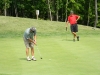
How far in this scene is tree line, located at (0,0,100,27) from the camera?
5425 cm

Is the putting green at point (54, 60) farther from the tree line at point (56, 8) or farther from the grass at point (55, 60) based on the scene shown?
the tree line at point (56, 8)

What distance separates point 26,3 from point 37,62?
151ft

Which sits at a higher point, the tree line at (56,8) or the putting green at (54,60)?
the tree line at (56,8)

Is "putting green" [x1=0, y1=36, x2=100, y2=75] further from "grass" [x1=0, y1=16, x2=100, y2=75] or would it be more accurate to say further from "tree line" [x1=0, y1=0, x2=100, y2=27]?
"tree line" [x1=0, y1=0, x2=100, y2=27]

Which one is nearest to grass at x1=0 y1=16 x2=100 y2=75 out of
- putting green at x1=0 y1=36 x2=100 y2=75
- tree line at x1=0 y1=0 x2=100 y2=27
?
putting green at x1=0 y1=36 x2=100 y2=75

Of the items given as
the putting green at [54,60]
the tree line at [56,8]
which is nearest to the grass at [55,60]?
the putting green at [54,60]

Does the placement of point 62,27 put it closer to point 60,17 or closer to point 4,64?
point 4,64

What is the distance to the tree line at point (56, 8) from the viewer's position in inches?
2136

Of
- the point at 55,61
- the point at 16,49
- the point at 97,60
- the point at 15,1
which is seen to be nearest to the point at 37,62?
the point at 55,61

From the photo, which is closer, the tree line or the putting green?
the putting green

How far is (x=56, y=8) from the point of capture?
55.5 m

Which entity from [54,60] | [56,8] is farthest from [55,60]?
[56,8]

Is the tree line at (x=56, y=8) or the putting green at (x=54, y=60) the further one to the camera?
the tree line at (x=56, y=8)

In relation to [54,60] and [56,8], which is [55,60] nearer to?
[54,60]
